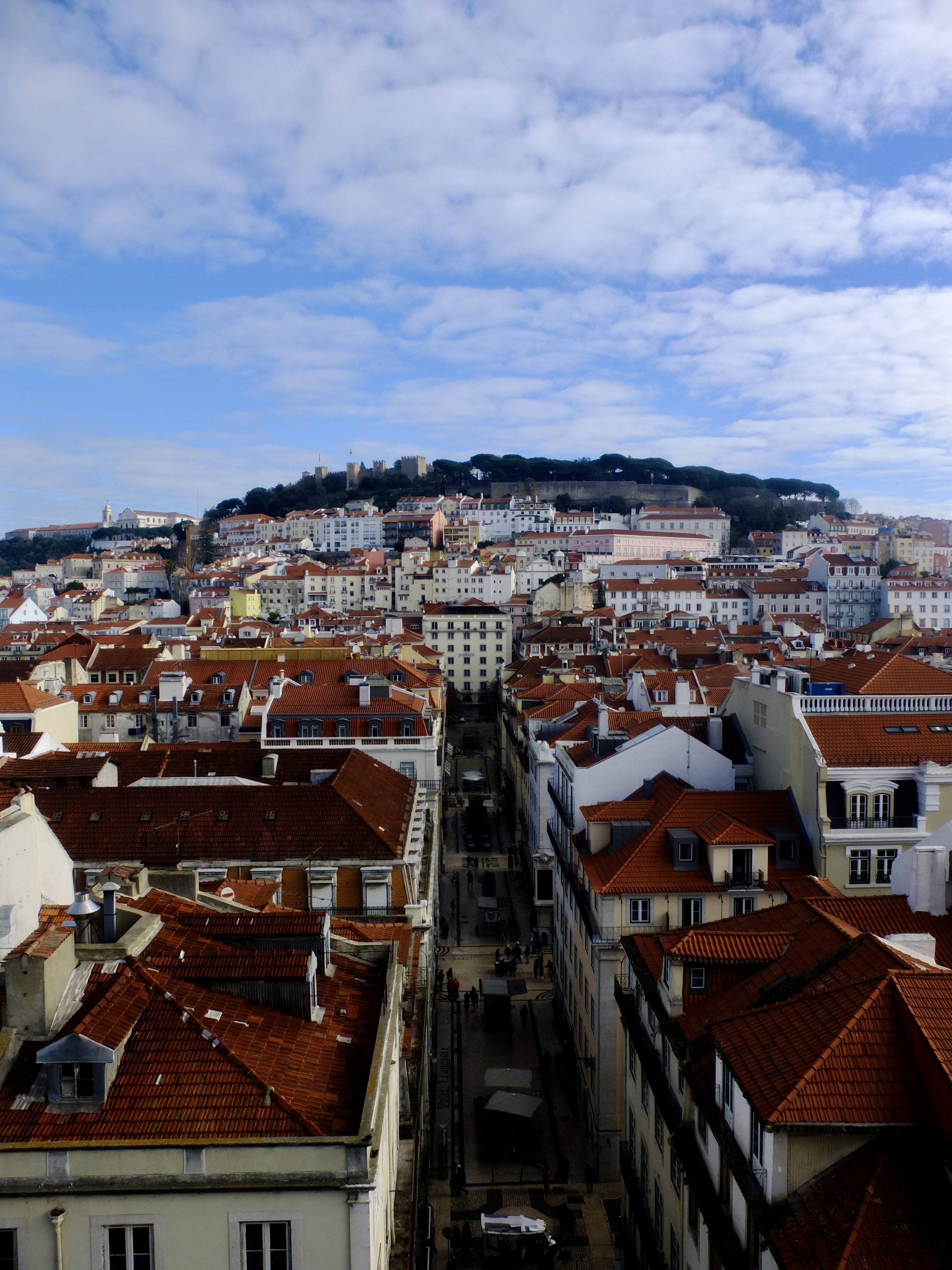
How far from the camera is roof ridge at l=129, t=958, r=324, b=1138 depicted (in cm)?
1198

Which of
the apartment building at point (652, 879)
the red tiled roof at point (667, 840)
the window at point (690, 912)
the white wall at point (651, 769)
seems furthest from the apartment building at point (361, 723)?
the window at point (690, 912)

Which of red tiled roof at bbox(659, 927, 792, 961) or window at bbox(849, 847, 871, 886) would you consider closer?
red tiled roof at bbox(659, 927, 792, 961)

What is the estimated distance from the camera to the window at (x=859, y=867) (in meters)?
27.9

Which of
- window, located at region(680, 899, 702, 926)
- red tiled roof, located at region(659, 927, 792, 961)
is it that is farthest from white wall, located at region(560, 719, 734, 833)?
red tiled roof, located at region(659, 927, 792, 961)

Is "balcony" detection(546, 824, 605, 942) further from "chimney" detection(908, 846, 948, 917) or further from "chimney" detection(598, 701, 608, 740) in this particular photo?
"chimney" detection(908, 846, 948, 917)

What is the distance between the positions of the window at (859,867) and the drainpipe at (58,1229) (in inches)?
878

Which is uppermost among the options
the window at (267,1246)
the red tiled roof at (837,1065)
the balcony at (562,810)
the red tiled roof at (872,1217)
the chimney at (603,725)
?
A: the chimney at (603,725)

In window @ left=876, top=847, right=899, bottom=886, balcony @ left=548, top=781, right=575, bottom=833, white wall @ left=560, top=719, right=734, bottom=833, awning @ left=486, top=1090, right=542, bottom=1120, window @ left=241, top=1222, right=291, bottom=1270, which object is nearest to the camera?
window @ left=241, top=1222, right=291, bottom=1270

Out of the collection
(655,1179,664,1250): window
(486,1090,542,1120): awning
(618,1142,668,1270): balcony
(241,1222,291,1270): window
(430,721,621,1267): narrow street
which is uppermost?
(241,1222,291,1270): window

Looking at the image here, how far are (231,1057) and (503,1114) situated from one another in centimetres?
1730

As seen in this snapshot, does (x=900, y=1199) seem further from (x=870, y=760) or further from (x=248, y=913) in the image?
(x=870, y=760)

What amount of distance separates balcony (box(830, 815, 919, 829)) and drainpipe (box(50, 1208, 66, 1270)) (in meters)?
22.0

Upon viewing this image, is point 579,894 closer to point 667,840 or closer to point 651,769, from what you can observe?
point 667,840

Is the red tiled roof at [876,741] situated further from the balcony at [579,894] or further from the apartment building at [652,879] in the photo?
the balcony at [579,894]
